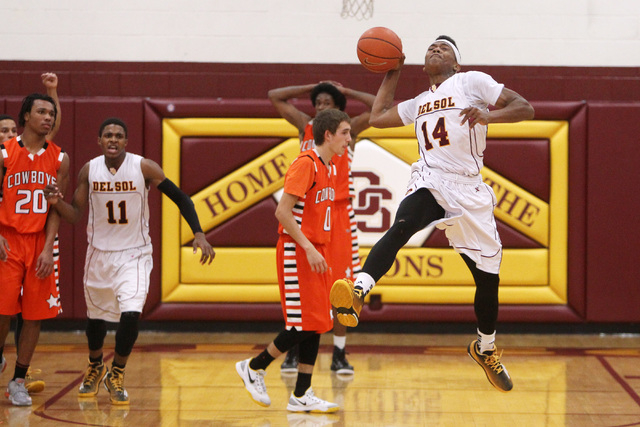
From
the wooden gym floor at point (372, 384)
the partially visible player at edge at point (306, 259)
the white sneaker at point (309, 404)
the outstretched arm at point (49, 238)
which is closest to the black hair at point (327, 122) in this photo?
the partially visible player at edge at point (306, 259)

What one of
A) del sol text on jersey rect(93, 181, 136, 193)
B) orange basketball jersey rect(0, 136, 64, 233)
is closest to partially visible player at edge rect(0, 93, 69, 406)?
orange basketball jersey rect(0, 136, 64, 233)

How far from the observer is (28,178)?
5391 millimetres

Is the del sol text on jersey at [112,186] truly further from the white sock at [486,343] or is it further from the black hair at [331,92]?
the white sock at [486,343]

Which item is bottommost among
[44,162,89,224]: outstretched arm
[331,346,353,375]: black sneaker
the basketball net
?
[331,346,353,375]: black sneaker

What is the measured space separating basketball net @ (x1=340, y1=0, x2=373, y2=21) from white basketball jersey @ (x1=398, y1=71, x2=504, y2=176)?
337cm

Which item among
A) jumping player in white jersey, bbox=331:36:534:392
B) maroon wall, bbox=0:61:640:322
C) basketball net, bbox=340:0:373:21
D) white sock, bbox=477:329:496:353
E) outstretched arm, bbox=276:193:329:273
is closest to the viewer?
jumping player in white jersey, bbox=331:36:534:392

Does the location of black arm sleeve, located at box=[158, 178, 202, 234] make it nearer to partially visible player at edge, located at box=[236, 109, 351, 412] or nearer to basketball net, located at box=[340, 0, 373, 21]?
partially visible player at edge, located at box=[236, 109, 351, 412]

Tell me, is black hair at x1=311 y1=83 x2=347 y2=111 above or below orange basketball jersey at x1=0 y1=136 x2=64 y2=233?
above

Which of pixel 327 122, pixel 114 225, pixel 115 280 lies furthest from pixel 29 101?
pixel 327 122

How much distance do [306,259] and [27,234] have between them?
70.6 inches

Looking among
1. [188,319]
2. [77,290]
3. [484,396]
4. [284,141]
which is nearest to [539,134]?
[284,141]

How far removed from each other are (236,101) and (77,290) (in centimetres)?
224

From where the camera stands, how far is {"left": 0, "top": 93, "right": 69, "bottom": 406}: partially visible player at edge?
5297mm

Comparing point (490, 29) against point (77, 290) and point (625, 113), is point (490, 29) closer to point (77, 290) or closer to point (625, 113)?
point (625, 113)
